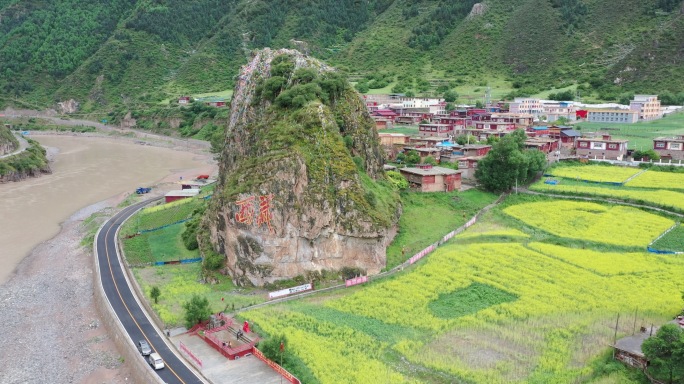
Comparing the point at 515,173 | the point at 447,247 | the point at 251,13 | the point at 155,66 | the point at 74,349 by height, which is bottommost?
the point at 74,349

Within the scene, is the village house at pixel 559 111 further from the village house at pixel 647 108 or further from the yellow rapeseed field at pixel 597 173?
the yellow rapeseed field at pixel 597 173

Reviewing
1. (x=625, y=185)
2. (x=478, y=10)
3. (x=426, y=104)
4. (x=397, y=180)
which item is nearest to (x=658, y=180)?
(x=625, y=185)

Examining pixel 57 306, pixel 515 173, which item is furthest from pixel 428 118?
pixel 57 306

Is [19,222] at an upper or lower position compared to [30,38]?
lower

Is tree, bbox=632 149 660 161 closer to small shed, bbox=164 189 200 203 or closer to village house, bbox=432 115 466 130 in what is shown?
village house, bbox=432 115 466 130

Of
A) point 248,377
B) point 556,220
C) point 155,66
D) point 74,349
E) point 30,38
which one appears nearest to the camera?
point 248,377

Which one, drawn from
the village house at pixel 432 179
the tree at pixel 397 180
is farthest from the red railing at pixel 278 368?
the village house at pixel 432 179

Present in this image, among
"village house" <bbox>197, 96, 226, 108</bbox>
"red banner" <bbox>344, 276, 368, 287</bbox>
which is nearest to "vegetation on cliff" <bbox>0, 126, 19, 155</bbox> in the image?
"village house" <bbox>197, 96, 226, 108</bbox>

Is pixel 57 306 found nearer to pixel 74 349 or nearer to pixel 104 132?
pixel 74 349
